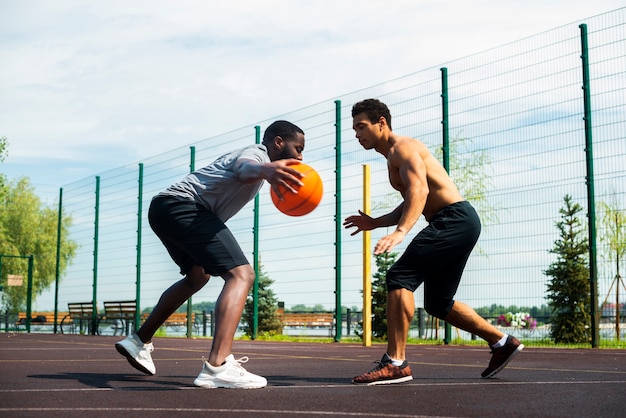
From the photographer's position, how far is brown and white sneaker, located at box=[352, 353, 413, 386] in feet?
15.5

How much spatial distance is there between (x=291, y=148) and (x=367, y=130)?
57cm

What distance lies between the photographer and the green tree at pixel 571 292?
11.3 m

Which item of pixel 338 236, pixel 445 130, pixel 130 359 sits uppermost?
pixel 445 130

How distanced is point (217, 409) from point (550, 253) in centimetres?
763

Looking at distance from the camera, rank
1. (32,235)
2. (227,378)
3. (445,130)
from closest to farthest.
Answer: (227,378) < (445,130) < (32,235)

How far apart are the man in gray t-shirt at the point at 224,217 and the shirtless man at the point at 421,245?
577 mm

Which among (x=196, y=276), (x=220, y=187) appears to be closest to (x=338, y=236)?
(x=196, y=276)

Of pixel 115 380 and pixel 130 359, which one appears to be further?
pixel 130 359

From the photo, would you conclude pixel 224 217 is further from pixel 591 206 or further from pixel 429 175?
pixel 591 206

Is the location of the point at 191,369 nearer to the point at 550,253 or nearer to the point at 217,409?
the point at 217,409

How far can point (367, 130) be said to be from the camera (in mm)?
5133

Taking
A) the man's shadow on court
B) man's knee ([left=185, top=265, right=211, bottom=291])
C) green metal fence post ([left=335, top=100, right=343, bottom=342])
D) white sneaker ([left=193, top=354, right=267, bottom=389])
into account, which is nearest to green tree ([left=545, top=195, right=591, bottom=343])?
green metal fence post ([left=335, top=100, right=343, bottom=342])

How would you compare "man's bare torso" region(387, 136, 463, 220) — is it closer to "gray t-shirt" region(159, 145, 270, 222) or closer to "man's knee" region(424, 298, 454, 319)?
"man's knee" region(424, 298, 454, 319)

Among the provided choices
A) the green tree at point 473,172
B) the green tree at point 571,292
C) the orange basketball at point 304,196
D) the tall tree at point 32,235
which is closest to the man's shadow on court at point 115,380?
the orange basketball at point 304,196
